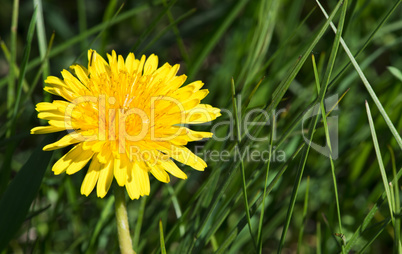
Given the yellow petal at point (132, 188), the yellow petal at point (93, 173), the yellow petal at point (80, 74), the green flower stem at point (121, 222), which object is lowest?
the green flower stem at point (121, 222)

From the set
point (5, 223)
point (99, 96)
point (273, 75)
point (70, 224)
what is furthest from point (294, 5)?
point (5, 223)

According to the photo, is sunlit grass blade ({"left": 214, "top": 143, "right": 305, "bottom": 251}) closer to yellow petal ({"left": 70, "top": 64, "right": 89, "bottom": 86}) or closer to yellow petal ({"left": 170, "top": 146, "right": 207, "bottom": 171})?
yellow petal ({"left": 170, "top": 146, "right": 207, "bottom": 171})

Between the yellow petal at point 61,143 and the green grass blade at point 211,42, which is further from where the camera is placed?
the green grass blade at point 211,42

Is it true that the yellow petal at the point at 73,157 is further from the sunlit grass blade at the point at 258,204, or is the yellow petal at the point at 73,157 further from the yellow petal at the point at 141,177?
→ the sunlit grass blade at the point at 258,204

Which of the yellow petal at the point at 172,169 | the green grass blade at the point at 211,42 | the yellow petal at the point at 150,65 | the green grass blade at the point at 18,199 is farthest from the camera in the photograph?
the green grass blade at the point at 211,42

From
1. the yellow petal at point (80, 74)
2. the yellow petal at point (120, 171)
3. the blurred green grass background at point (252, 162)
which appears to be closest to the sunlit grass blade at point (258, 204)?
the blurred green grass background at point (252, 162)

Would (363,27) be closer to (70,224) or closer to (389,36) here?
(389,36)

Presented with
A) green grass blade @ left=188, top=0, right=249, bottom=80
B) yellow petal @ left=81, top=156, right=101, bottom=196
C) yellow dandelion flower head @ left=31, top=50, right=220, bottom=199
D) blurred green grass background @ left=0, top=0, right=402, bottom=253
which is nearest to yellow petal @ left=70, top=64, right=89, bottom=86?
yellow dandelion flower head @ left=31, top=50, right=220, bottom=199

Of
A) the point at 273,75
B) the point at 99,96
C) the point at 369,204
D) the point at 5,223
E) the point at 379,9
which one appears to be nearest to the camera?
the point at 5,223
